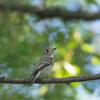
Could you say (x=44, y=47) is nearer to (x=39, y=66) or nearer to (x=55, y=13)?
(x=55, y=13)

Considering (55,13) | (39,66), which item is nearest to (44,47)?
(55,13)

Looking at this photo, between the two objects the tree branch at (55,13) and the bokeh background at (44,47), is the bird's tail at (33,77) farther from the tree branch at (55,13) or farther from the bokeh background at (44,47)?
the tree branch at (55,13)

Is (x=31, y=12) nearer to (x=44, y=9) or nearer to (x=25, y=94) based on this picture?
(x=44, y=9)

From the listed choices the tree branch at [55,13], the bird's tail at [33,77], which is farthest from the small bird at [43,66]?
the tree branch at [55,13]

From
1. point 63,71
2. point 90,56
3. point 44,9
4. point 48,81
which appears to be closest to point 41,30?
point 44,9

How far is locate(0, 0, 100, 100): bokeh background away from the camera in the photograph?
6.61m

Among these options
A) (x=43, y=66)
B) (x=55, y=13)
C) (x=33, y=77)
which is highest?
(x=33, y=77)

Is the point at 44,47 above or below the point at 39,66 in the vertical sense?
below

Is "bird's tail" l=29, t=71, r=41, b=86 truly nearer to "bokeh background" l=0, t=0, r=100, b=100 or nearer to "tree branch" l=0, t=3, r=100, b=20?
"bokeh background" l=0, t=0, r=100, b=100

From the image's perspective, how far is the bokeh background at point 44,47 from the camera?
260 inches

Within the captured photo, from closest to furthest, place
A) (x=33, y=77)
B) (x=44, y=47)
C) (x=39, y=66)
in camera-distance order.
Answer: (x=33, y=77) → (x=39, y=66) → (x=44, y=47)

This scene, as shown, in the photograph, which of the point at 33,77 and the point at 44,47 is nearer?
the point at 33,77

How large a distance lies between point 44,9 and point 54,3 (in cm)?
131

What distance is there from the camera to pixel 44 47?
26.3ft
